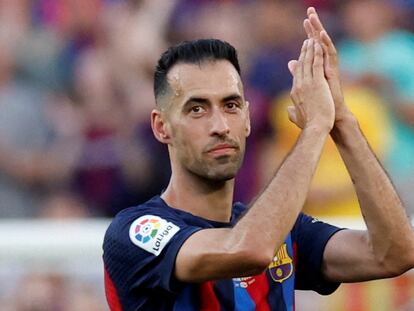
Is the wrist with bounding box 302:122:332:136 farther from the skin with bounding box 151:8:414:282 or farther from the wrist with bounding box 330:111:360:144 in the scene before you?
the wrist with bounding box 330:111:360:144

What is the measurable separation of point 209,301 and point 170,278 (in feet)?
0.82

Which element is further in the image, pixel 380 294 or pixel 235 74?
pixel 380 294

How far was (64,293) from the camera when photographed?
6.55 meters

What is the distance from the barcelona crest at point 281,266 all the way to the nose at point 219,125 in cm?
60

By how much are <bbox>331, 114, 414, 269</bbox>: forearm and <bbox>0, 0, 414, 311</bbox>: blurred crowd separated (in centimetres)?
275

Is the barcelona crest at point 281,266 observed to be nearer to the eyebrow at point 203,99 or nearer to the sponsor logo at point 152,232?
the sponsor logo at point 152,232

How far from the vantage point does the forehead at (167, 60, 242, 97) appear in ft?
13.9

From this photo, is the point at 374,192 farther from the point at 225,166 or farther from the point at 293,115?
the point at 225,166

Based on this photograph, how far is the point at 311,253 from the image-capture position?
4.62 m

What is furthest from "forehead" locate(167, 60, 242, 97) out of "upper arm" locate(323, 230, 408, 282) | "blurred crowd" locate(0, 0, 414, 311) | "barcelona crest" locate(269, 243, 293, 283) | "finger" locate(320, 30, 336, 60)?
"blurred crowd" locate(0, 0, 414, 311)

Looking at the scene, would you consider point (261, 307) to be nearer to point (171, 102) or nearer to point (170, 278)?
point (170, 278)

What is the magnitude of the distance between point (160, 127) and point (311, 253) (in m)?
0.82

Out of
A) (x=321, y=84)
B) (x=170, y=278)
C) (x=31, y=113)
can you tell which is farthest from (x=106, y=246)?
(x=31, y=113)

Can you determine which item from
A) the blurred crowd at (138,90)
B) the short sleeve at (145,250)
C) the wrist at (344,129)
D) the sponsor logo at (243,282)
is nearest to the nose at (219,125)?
the short sleeve at (145,250)
